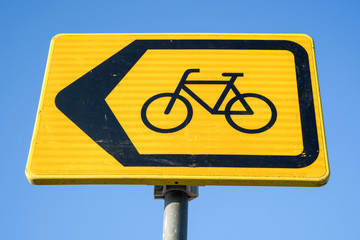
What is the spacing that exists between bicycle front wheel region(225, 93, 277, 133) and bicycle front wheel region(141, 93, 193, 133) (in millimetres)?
264

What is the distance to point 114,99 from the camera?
115 inches

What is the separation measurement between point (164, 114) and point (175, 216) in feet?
2.23

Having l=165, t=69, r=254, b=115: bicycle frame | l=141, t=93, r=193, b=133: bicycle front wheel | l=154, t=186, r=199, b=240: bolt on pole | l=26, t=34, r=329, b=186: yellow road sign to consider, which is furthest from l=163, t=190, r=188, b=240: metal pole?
l=165, t=69, r=254, b=115: bicycle frame

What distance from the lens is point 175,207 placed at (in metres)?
2.55

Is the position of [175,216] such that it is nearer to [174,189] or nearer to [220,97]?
[174,189]

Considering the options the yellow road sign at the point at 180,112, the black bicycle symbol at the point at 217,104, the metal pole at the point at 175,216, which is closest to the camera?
the metal pole at the point at 175,216

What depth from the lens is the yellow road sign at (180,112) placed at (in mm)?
2602

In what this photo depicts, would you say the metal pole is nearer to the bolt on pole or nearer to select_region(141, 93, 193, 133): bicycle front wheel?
the bolt on pole

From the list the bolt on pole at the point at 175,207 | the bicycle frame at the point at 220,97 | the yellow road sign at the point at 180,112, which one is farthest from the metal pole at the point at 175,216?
the bicycle frame at the point at 220,97

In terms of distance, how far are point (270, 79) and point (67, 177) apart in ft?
4.85

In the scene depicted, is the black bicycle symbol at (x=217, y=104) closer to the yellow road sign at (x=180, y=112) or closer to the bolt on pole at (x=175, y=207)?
the yellow road sign at (x=180, y=112)

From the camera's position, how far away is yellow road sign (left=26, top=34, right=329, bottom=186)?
8.54 feet

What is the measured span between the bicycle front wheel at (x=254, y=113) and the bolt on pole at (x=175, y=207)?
1.60ft

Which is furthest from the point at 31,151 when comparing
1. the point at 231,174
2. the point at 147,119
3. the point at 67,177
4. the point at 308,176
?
the point at 308,176
